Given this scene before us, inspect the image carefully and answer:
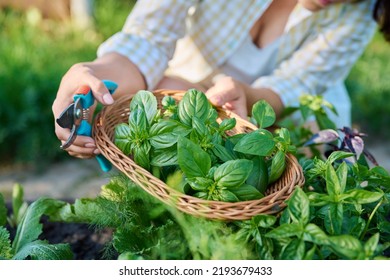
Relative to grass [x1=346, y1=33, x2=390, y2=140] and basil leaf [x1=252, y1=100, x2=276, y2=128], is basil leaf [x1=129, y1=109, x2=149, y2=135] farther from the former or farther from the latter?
grass [x1=346, y1=33, x2=390, y2=140]

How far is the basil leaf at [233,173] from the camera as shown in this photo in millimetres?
907

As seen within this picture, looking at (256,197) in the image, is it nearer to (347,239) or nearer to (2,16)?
(347,239)

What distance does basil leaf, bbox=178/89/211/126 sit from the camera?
104 cm

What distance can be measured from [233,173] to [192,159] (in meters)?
0.07

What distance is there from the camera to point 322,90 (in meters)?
2.00

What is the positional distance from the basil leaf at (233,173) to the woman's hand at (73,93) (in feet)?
1.07

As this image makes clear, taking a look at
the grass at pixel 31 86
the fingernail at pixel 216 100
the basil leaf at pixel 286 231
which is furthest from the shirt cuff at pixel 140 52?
the grass at pixel 31 86

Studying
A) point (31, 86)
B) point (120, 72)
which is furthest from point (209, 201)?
point (31, 86)

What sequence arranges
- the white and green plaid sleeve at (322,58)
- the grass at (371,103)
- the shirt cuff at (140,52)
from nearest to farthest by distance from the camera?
the shirt cuff at (140,52) < the white and green plaid sleeve at (322,58) < the grass at (371,103)

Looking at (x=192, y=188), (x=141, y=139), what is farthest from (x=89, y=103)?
(x=192, y=188)

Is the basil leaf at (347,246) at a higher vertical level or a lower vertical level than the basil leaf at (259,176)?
higher

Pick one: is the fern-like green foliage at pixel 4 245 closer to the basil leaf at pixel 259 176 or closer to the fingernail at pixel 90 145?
the fingernail at pixel 90 145

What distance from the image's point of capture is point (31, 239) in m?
1.14

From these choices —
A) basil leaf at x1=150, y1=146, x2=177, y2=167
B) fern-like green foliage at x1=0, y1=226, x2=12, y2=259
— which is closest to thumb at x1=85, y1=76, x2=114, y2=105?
basil leaf at x1=150, y1=146, x2=177, y2=167
